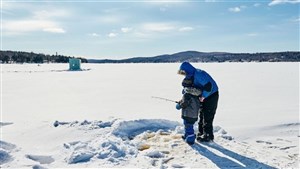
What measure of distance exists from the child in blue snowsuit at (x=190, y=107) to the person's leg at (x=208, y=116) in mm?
265

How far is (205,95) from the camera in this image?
6.08m

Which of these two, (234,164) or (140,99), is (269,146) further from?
(140,99)

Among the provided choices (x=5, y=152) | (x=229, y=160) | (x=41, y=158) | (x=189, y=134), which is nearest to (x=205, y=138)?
(x=189, y=134)

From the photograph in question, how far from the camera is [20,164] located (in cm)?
506

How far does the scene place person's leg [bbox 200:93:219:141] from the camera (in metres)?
6.16

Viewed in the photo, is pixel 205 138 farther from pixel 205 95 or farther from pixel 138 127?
pixel 138 127

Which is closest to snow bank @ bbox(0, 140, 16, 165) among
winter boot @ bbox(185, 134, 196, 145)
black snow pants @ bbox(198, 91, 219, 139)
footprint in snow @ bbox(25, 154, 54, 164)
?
footprint in snow @ bbox(25, 154, 54, 164)

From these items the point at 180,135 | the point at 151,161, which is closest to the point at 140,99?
the point at 180,135

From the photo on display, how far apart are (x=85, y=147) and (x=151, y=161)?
117cm

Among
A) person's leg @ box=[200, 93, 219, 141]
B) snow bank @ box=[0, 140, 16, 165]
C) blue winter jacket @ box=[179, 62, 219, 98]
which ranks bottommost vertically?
snow bank @ box=[0, 140, 16, 165]

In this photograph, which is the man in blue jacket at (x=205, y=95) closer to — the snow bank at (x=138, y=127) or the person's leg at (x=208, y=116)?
the person's leg at (x=208, y=116)

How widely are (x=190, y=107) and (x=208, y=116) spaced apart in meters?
0.47

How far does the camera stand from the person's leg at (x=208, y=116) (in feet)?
20.2

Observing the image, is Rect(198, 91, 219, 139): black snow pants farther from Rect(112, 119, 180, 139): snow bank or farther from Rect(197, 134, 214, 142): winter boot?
Rect(112, 119, 180, 139): snow bank
